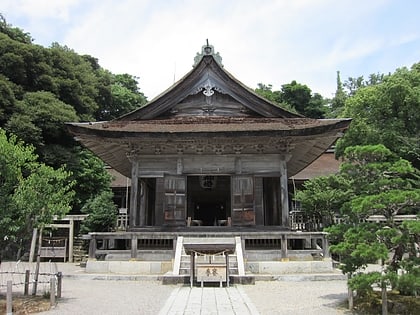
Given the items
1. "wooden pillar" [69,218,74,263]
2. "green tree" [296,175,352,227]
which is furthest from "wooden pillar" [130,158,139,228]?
"green tree" [296,175,352,227]

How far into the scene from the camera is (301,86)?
187ft

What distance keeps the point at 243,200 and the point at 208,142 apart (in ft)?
10.1

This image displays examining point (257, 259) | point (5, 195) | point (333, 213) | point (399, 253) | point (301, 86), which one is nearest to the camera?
point (399, 253)

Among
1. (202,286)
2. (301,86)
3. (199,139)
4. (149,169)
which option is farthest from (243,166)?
(301,86)

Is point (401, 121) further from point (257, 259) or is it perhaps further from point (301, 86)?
point (301, 86)

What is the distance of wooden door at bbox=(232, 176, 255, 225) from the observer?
1808cm

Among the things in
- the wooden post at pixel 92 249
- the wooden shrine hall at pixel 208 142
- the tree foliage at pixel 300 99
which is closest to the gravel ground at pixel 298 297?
the wooden shrine hall at pixel 208 142

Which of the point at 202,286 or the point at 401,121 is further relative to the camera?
the point at 401,121

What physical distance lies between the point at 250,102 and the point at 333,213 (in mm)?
8418

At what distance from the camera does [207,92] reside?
20.8 metres

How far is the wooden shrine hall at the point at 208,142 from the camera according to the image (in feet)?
57.6

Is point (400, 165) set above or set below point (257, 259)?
above

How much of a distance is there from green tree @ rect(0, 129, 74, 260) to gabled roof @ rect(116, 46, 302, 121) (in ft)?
32.1

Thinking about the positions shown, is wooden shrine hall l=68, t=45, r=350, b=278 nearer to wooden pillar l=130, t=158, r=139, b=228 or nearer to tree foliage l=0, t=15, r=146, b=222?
wooden pillar l=130, t=158, r=139, b=228
